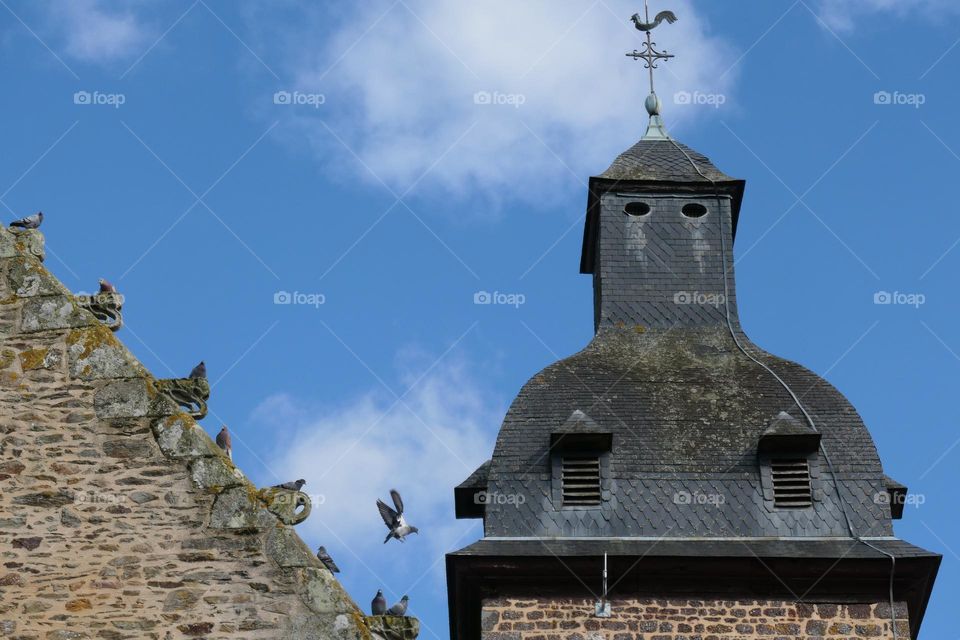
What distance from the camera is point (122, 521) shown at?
994cm

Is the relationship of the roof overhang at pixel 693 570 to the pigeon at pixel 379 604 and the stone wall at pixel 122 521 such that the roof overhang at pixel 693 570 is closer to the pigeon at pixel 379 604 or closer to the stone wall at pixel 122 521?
the pigeon at pixel 379 604

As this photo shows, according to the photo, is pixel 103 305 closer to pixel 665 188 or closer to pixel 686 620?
pixel 686 620

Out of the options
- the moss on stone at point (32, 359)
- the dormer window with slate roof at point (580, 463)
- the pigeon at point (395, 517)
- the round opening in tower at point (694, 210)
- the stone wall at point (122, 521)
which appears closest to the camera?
the stone wall at point (122, 521)

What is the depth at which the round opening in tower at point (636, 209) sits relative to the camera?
894 inches

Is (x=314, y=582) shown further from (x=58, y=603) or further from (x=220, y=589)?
(x=58, y=603)

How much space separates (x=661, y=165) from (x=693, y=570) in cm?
→ 624

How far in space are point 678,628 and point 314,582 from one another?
31.0ft

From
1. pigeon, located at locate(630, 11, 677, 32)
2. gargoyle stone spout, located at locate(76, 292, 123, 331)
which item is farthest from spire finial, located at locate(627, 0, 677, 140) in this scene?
gargoyle stone spout, located at locate(76, 292, 123, 331)

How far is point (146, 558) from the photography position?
32.3 feet

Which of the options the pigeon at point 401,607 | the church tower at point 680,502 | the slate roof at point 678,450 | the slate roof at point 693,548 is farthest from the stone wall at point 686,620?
the pigeon at point 401,607

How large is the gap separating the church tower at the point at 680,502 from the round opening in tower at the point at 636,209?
1085 millimetres

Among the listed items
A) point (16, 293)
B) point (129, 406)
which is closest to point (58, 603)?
point (129, 406)

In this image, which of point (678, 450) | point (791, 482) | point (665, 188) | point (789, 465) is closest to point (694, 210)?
point (665, 188)

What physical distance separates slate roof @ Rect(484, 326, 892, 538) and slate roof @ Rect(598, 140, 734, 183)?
2.74 m
